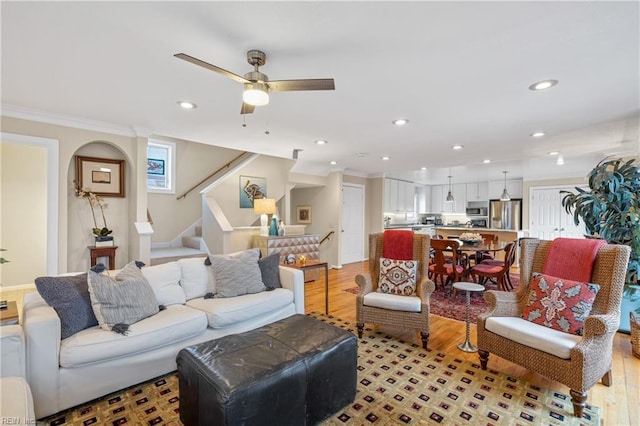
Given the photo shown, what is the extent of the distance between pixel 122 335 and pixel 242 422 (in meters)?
1.17

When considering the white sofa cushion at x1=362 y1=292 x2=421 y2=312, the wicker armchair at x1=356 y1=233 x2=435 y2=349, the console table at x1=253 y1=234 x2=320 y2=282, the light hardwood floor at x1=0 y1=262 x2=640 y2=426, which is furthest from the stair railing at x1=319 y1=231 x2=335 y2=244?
the white sofa cushion at x1=362 y1=292 x2=421 y2=312

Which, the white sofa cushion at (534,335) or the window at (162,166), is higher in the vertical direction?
the window at (162,166)

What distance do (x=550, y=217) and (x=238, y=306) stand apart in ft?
26.6

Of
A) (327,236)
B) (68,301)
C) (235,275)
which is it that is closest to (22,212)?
(68,301)

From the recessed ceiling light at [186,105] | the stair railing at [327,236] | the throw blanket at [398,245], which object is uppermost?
the recessed ceiling light at [186,105]

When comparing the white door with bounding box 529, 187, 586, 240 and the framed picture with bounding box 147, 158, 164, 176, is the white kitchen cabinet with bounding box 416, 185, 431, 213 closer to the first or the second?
the white door with bounding box 529, 187, 586, 240

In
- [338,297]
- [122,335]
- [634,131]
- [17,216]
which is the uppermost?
[634,131]

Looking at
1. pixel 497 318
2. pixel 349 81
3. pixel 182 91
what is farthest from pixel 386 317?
pixel 182 91

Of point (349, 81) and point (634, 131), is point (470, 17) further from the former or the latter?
point (634, 131)

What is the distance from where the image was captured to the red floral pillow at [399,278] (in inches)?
128

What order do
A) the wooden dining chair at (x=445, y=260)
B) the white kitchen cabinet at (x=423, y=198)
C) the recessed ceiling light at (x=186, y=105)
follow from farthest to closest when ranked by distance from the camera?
the white kitchen cabinet at (x=423, y=198)
the wooden dining chair at (x=445, y=260)
the recessed ceiling light at (x=186, y=105)

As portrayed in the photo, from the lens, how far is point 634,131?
3.85 m

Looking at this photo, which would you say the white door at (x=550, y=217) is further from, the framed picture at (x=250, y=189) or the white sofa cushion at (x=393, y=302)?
the framed picture at (x=250, y=189)

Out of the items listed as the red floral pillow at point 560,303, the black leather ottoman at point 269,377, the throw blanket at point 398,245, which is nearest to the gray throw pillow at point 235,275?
the black leather ottoman at point 269,377
